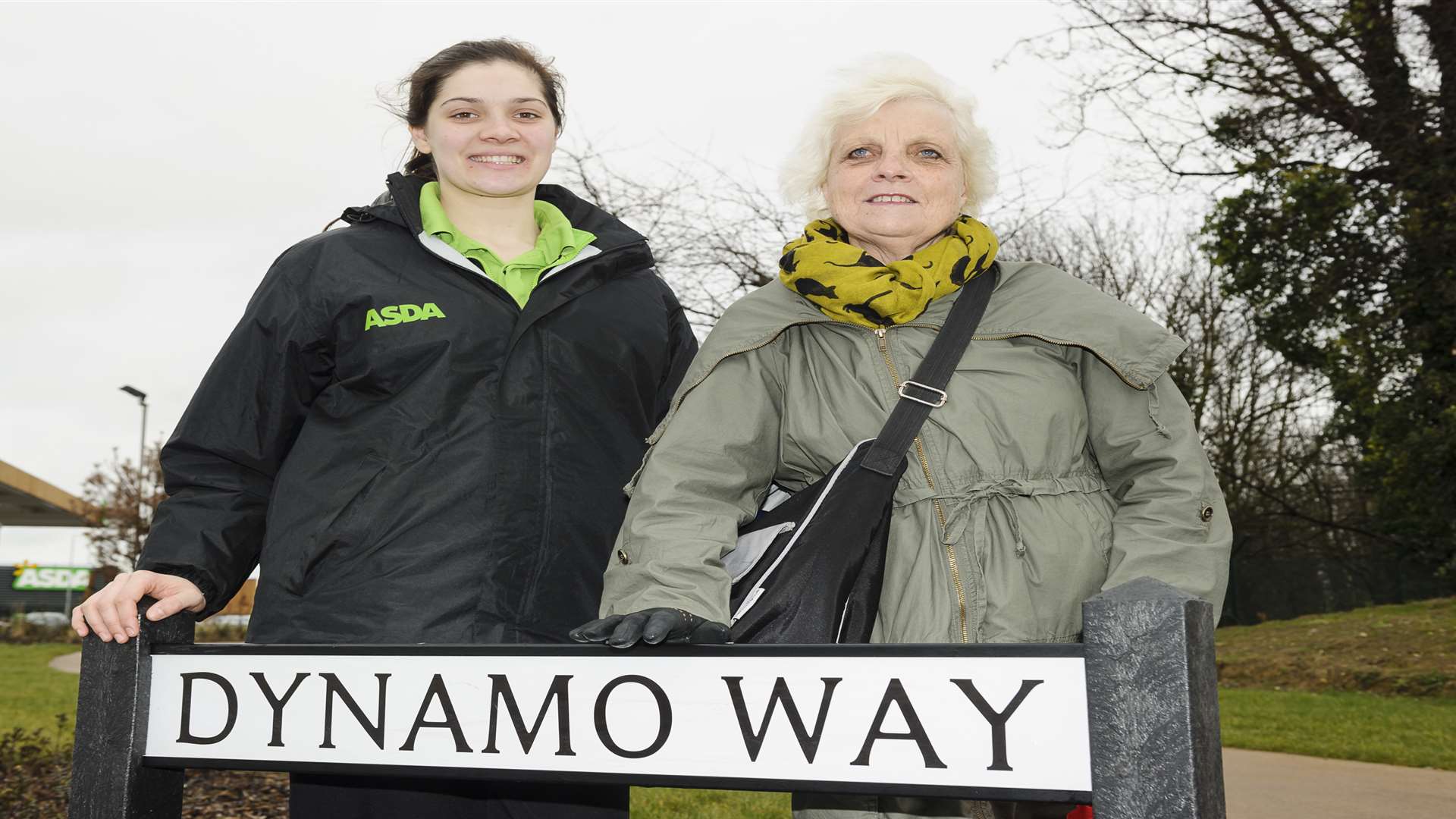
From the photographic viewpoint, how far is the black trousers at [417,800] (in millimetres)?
2584

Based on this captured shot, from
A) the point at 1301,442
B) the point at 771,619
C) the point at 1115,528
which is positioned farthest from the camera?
the point at 1301,442

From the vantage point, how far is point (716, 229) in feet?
33.1

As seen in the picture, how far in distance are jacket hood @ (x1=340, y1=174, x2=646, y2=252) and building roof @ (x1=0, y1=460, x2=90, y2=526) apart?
101ft

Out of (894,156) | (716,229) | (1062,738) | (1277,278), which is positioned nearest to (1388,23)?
(1277,278)

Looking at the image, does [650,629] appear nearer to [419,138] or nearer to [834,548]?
[834,548]

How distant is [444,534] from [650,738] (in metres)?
1.03

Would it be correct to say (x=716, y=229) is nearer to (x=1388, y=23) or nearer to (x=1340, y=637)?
(x=1388, y=23)

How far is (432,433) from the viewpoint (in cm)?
254

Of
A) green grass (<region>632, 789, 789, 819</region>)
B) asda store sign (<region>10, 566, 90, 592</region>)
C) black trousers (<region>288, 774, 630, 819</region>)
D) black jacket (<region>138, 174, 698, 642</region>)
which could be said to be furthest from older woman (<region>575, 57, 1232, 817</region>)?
asda store sign (<region>10, 566, 90, 592</region>)

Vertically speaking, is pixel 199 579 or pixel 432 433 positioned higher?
pixel 432 433

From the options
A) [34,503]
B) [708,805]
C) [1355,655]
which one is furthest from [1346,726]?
[34,503]

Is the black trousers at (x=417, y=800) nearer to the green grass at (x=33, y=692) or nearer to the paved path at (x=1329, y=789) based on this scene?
the paved path at (x=1329, y=789)

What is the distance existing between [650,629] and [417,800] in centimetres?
124

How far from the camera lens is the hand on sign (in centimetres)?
199
